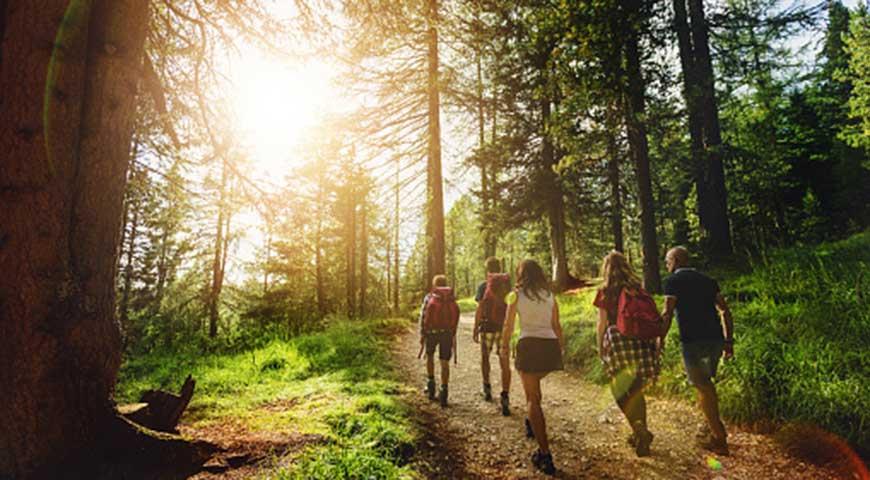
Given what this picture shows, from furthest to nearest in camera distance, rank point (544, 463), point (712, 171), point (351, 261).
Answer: point (351, 261) < point (712, 171) < point (544, 463)

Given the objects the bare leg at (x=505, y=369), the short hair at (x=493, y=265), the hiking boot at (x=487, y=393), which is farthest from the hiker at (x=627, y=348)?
the short hair at (x=493, y=265)

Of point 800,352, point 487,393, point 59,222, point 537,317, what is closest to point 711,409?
point 800,352

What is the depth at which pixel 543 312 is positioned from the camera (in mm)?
4258

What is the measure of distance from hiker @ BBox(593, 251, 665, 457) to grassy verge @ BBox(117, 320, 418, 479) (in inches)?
94.6

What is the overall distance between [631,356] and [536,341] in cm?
111

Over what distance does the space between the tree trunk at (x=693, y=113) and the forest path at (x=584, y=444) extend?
23.3ft

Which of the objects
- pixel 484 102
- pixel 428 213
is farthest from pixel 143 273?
pixel 484 102

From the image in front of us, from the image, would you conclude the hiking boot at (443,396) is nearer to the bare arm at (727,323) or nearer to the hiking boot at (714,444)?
the hiking boot at (714,444)

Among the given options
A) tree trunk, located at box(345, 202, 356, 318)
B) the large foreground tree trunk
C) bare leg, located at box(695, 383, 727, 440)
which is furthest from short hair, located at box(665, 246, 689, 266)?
tree trunk, located at box(345, 202, 356, 318)

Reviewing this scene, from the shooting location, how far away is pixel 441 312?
6.25 metres

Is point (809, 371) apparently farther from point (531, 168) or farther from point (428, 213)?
point (531, 168)

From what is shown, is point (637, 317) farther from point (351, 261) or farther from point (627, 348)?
point (351, 261)

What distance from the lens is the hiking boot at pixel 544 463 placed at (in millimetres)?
3746

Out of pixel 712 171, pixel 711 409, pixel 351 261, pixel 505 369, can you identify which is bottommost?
pixel 711 409
